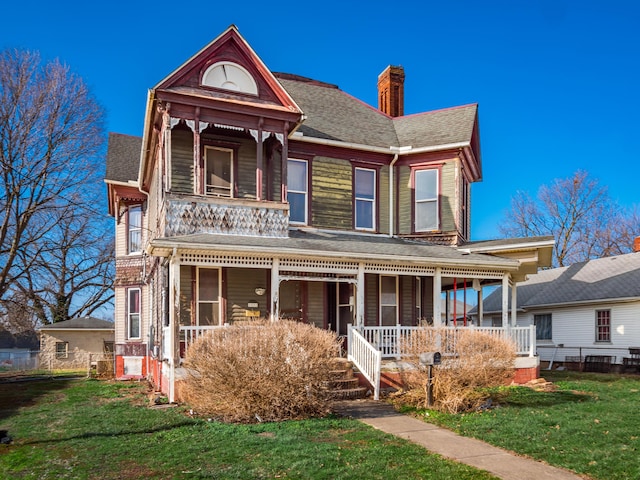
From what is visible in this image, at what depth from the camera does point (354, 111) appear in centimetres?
2073

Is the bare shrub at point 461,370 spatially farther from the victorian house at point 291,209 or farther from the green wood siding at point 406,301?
the green wood siding at point 406,301

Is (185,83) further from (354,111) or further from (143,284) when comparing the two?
(143,284)

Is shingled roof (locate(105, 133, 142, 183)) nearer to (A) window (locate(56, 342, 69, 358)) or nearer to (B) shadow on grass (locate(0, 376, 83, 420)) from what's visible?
(B) shadow on grass (locate(0, 376, 83, 420))

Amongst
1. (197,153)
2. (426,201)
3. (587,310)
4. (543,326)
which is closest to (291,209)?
(197,153)

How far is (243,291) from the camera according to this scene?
1597 centimetres

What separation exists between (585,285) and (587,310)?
1837mm

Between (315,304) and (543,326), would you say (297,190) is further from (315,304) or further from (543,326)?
(543,326)

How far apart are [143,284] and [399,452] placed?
16.2 meters

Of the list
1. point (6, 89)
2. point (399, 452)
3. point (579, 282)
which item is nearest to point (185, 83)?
point (399, 452)

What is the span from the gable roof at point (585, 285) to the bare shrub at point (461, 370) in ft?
44.9

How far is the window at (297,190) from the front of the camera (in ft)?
56.8

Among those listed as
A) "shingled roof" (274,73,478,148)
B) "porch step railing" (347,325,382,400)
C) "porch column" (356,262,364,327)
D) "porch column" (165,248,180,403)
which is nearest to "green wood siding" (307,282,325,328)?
"porch column" (356,262,364,327)

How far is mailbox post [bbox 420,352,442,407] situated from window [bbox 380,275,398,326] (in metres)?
6.58

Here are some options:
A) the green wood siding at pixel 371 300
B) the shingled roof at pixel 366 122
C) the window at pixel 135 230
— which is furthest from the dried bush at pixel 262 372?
the window at pixel 135 230
